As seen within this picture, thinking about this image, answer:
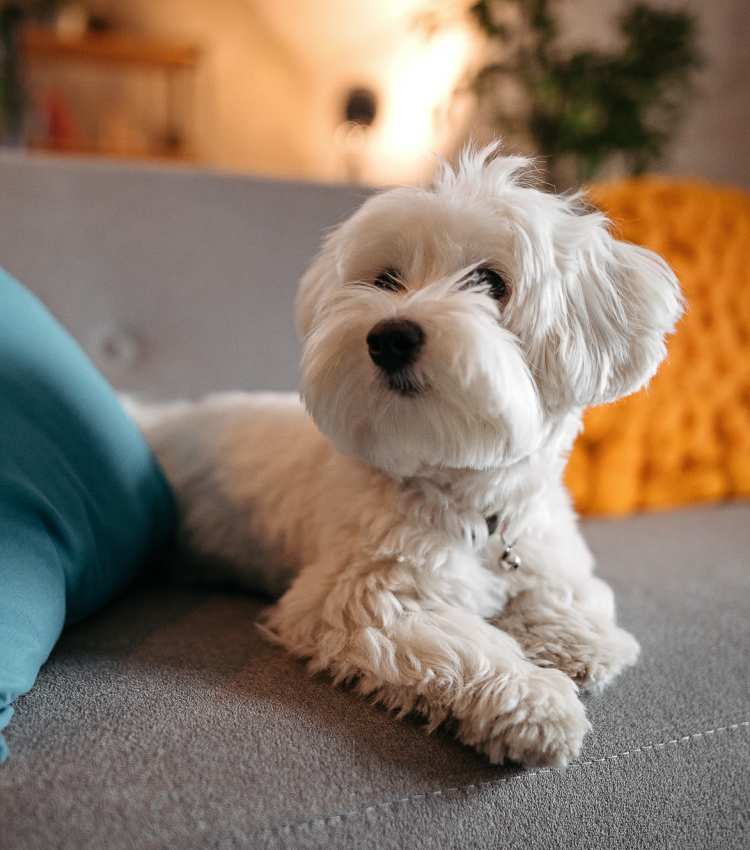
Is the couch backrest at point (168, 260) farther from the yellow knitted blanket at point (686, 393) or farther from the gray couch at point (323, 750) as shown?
A: the yellow knitted blanket at point (686, 393)

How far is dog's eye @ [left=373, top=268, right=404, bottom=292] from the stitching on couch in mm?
641

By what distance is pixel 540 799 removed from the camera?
2.73 feet

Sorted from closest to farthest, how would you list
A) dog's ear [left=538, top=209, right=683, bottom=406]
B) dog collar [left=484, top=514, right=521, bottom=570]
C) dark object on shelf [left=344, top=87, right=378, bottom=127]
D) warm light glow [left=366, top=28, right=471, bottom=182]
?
dog's ear [left=538, top=209, right=683, bottom=406] → dog collar [left=484, top=514, right=521, bottom=570] → warm light glow [left=366, top=28, right=471, bottom=182] → dark object on shelf [left=344, top=87, right=378, bottom=127]

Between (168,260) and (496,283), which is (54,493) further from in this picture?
(168,260)

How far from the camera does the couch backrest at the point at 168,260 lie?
5.36 feet

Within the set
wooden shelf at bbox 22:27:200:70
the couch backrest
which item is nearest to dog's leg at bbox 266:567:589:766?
the couch backrest

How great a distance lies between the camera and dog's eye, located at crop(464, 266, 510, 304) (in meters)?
1.02

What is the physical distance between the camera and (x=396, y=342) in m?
0.91

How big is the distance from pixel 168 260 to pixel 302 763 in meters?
1.23

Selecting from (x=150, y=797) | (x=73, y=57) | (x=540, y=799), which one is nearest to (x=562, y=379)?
(x=540, y=799)

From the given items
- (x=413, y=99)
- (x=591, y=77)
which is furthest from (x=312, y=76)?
(x=591, y=77)

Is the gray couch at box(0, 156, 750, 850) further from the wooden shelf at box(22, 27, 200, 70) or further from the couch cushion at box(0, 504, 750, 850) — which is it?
the wooden shelf at box(22, 27, 200, 70)

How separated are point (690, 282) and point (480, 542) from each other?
1.22 metres

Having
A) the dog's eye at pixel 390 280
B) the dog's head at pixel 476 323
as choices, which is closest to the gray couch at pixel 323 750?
the dog's head at pixel 476 323
